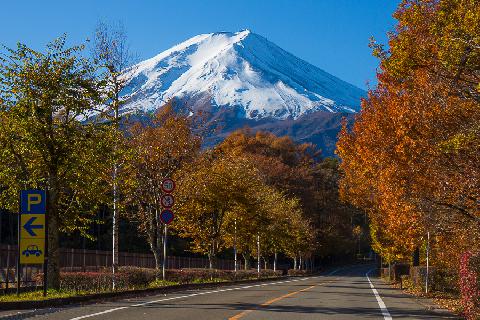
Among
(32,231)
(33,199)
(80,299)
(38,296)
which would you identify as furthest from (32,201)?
(80,299)

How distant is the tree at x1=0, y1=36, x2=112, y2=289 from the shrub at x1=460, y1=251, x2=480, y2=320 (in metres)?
10.7

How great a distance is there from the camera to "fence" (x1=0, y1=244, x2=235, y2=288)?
26.3 meters

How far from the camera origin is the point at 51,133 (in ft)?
61.9

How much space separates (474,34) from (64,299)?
37.8ft

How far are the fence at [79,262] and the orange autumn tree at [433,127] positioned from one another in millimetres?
14077

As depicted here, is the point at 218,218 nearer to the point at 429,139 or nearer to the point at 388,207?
the point at 388,207

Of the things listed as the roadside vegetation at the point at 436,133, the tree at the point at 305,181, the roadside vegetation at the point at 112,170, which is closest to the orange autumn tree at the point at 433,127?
the roadside vegetation at the point at 436,133

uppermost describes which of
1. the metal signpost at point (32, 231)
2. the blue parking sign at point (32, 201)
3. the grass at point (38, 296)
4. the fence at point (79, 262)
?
the blue parking sign at point (32, 201)

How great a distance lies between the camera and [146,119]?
3503 cm

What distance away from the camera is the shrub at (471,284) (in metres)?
12.8

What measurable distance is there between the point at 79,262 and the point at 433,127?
24.0 metres

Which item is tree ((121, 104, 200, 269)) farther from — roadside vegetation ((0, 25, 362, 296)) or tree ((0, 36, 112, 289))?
tree ((0, 36, 112, 289))

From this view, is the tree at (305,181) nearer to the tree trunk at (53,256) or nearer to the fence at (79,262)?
the fence at (79,262)

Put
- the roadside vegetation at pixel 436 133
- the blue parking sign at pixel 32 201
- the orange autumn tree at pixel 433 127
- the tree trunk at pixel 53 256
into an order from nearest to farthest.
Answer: the roadside vegetation at pixel 436 133, the orange autumn tree at pixel 433 127, the blue parking sign at pixel 32 201, the tree trunk at pixel 53 256
